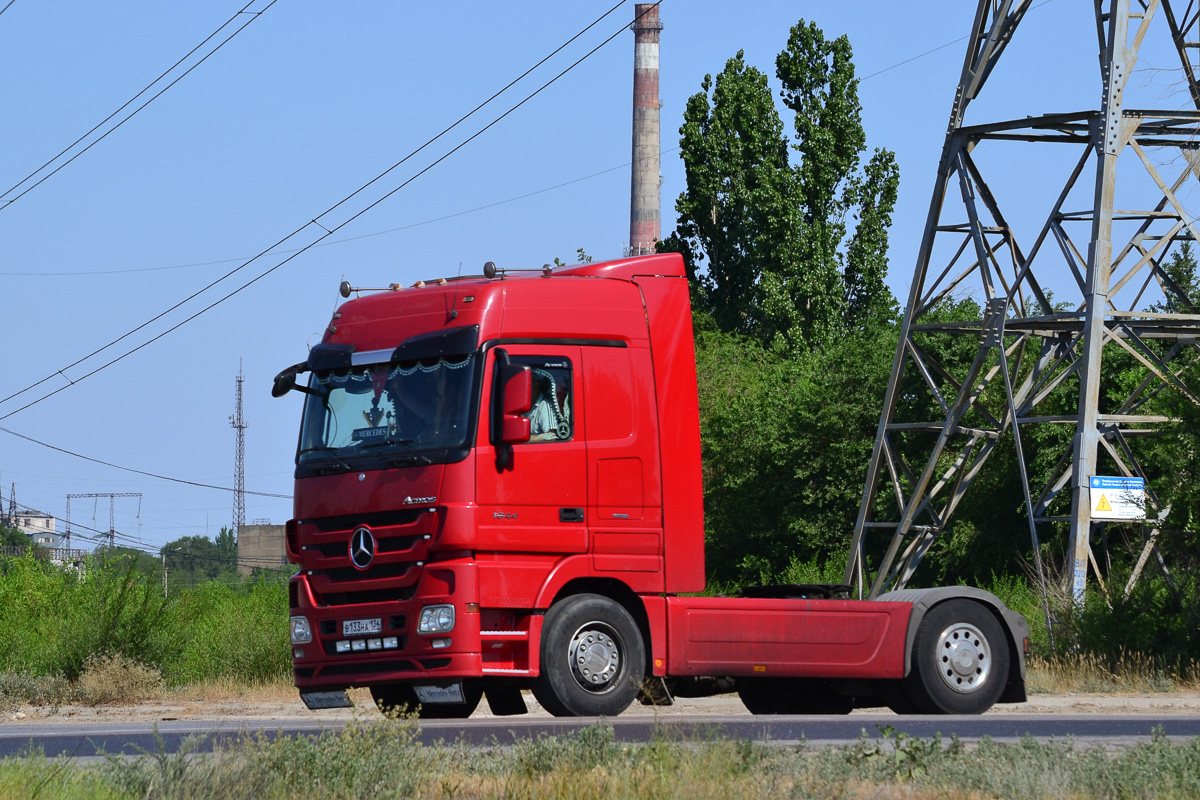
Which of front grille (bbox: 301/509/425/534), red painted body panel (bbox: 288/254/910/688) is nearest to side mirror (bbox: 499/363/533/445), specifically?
red painted body panel (bbox: 288/254/910/688)

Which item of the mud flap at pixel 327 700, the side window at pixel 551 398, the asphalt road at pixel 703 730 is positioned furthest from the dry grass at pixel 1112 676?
the mud flap at pixel 327 700

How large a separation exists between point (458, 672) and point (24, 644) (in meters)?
10.9

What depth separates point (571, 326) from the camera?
13109 millimetres

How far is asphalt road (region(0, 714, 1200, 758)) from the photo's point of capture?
10.9 m

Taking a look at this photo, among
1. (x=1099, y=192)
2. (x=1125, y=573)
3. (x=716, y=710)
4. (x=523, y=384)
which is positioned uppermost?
(x=1099, y=192)

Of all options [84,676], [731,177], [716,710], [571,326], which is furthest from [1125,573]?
[731,177]

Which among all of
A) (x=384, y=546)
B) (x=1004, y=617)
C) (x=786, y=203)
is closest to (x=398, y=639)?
(x=384, y=546)

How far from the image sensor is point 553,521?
12.7m

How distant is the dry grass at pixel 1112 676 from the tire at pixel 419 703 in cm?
715

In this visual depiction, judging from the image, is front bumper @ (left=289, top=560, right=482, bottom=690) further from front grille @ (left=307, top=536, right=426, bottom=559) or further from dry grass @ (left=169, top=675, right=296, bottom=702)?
dry grass @ (left=169, top=675, right=296, bottom=702)

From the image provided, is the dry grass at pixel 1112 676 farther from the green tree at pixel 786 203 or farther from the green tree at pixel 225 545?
the green tree at pixel 225 545

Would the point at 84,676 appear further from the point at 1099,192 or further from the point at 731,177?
the point at 731,177

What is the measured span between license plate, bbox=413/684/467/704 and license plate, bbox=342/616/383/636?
1.93ft

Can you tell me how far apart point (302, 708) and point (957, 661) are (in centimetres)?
755
